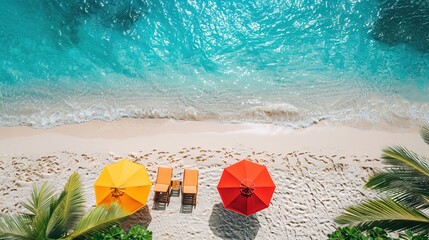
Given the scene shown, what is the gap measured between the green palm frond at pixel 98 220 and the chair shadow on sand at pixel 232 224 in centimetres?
312

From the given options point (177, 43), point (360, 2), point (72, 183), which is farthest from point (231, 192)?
point (360, 2)

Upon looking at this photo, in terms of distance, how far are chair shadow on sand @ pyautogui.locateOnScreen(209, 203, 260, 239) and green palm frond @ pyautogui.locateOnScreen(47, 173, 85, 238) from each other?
12.7 ft

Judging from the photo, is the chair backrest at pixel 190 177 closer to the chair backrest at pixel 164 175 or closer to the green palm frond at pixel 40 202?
the chair backrest at pixel 164 175

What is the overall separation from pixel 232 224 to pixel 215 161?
2386mm

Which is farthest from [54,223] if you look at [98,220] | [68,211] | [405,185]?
[405,185]

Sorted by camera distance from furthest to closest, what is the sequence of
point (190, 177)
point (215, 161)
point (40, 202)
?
point (215, 161)
point (190, 177)
point (40, 202)

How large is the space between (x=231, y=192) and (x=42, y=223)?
16.2ft

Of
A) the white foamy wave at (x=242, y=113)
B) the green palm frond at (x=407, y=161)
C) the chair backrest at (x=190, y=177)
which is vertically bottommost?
the chair backrest at (x=190, y=177)

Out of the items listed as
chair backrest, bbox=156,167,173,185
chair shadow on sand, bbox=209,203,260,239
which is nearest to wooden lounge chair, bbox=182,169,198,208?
chair backrest, bbox=156,167,173,185

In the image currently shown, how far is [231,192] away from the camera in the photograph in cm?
1138

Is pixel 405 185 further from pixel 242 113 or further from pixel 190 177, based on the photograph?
pixel 242 113

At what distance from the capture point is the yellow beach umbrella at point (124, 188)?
438 inches

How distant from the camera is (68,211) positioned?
9.77m

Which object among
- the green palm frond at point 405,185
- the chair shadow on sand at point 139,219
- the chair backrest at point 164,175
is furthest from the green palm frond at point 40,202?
the green palm frond at point 405,185
